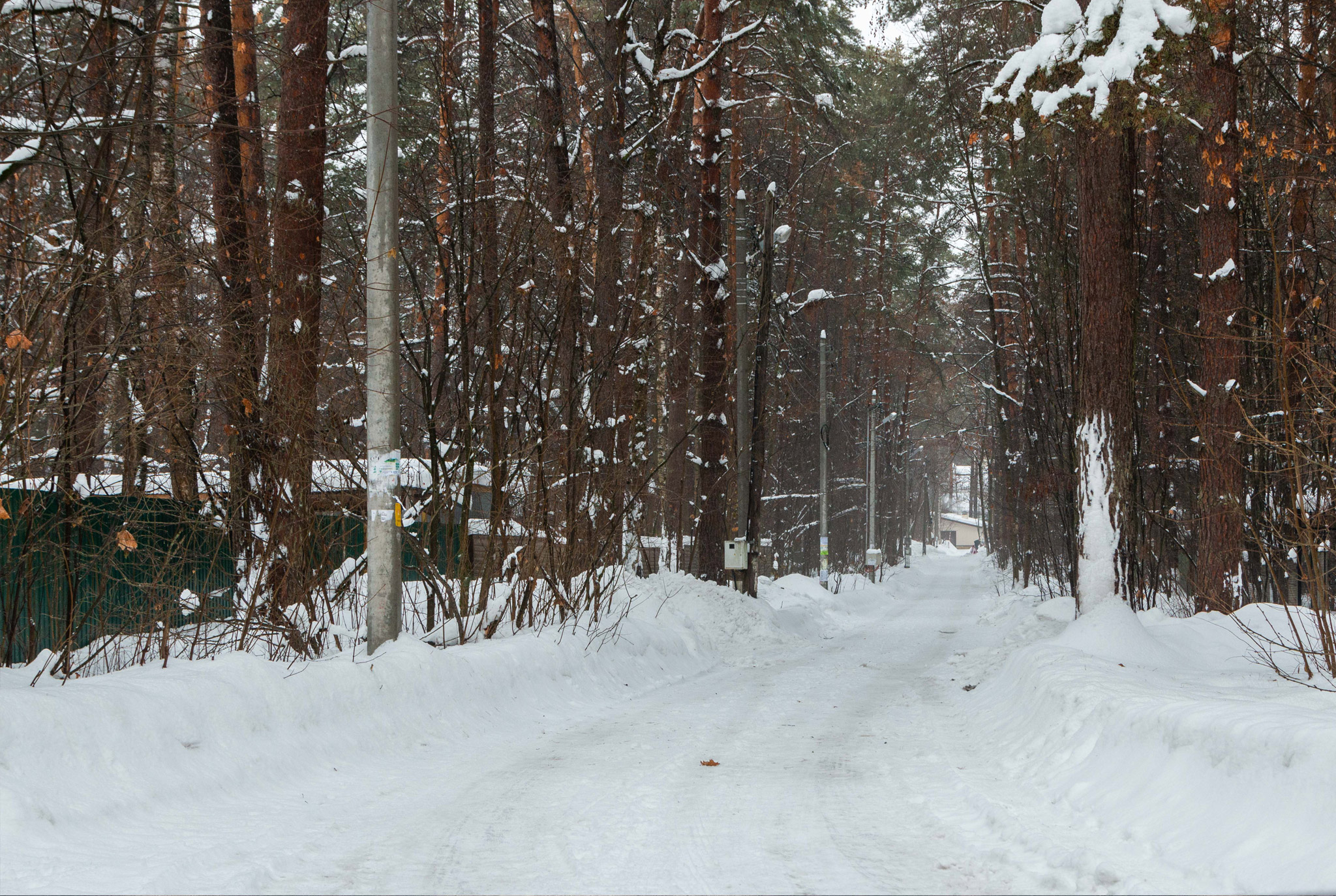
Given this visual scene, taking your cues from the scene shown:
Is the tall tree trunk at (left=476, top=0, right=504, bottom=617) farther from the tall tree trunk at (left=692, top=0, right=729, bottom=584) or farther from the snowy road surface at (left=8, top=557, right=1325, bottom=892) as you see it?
the tall tree trunk at (left=692, top=0, right=729, bottom=584)

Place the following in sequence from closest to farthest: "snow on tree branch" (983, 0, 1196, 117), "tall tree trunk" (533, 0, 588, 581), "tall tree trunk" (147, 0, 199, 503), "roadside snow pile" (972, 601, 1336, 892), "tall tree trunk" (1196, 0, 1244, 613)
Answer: "roadside snow pile" (972, 601, 1336, 892) → "tall tree trunk" (147, 0, 199, 503) → "snow on tree branch" (983, 0, 1196, 117) → "tall tree trunk" (533, 0, 588, 581) → "tall tree trunk" (1196, 0, 1244, 613)

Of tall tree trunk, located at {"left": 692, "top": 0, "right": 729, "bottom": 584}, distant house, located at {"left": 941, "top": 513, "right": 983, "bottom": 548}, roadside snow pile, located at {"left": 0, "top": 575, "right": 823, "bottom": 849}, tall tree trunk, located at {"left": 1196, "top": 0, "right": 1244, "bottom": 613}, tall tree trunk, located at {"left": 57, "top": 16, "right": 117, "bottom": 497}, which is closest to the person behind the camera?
roadside snow pile, located at {"left": 0, "top": 575, "right": 823, "bottom": 849}

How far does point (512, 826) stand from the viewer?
198 inches

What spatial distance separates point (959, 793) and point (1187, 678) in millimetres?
3670

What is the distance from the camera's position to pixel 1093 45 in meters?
10.5

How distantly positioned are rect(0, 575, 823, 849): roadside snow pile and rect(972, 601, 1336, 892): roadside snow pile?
374 cm

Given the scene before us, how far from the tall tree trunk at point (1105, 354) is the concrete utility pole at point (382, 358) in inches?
302

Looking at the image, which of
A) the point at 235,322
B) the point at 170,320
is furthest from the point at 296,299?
the point at 170,320

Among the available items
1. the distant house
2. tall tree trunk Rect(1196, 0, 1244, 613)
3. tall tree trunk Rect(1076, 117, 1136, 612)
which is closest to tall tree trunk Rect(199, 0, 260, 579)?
tall tree trunk Rect(1076, 117, 1136, 612)

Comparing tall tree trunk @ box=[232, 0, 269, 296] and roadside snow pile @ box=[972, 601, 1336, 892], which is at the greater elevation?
tall tree trunk @ box=[232, 0, 269, 296]

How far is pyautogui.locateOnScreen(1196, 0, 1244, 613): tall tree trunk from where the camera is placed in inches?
528

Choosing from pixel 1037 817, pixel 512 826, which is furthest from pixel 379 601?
pixel 1037 817

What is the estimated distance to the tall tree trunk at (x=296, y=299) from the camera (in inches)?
313

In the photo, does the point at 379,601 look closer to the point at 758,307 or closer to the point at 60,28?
the point at 60,28
